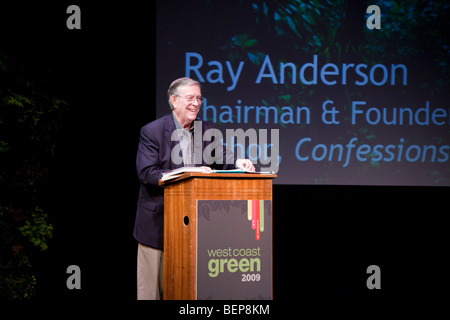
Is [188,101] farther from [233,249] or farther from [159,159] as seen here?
[233,249]

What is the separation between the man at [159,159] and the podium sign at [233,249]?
629mm

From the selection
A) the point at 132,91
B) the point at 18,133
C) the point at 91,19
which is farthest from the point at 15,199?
the point at 91,19

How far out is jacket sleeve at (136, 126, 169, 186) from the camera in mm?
2896

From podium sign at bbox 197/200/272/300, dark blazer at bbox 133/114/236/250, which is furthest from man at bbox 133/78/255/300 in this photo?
podium sign at bbox 197/200/272/300

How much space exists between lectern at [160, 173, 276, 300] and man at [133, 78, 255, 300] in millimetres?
478

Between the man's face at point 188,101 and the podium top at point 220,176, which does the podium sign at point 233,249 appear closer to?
the podium top at point 220,176

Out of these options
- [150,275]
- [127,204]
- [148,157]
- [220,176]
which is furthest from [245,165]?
[127,204]

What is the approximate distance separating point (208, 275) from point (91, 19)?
9.98 feet

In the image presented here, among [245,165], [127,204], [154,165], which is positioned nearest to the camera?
[245,165]

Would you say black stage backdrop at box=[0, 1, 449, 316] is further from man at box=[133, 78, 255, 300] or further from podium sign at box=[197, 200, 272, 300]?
podium sign at box=[197, 200, 272, 300]

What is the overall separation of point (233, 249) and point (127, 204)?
2.52 meters

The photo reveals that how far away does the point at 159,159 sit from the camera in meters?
2.99

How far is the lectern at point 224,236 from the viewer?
7.82ft

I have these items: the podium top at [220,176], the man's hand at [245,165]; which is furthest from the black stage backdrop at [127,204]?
the podium top at [220,176]
